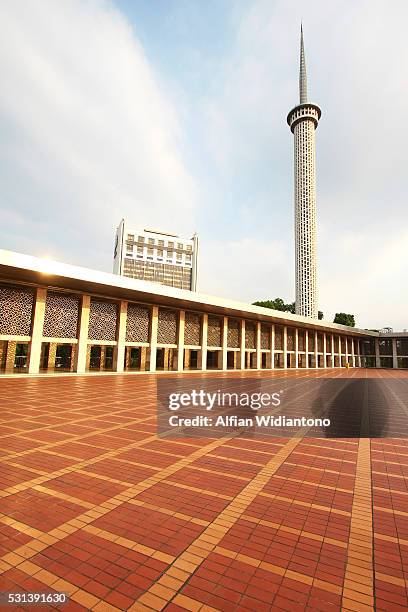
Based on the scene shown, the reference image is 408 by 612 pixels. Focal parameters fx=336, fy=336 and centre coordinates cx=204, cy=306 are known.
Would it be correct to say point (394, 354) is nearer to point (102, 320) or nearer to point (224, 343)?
point (224, 343)

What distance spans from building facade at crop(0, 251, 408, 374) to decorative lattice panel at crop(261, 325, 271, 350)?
Answer: 103 mm

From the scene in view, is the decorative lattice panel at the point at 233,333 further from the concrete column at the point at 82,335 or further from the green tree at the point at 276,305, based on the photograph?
the green tree at the point at 276,305

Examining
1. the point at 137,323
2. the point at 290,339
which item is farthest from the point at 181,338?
the point at 290,339

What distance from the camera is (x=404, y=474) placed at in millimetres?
5023

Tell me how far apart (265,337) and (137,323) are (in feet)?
52.6

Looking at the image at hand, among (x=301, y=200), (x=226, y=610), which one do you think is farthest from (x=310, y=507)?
(x=301, y=200)

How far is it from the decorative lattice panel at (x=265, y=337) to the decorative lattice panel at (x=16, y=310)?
73.3ft

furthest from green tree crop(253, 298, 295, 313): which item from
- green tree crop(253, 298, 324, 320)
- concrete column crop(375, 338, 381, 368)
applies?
concrete column crop(375, 338, 381, 368)

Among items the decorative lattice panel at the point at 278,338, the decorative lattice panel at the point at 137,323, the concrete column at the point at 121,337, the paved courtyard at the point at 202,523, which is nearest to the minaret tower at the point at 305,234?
the decorative lattice panel at the point at 278,338

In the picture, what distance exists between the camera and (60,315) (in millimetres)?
19625

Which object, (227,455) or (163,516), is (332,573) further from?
(227,455)

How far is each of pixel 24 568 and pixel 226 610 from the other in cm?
162

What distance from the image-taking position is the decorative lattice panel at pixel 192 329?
87.6 ft

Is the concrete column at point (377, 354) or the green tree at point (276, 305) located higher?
the green tree at point (276, 305)
